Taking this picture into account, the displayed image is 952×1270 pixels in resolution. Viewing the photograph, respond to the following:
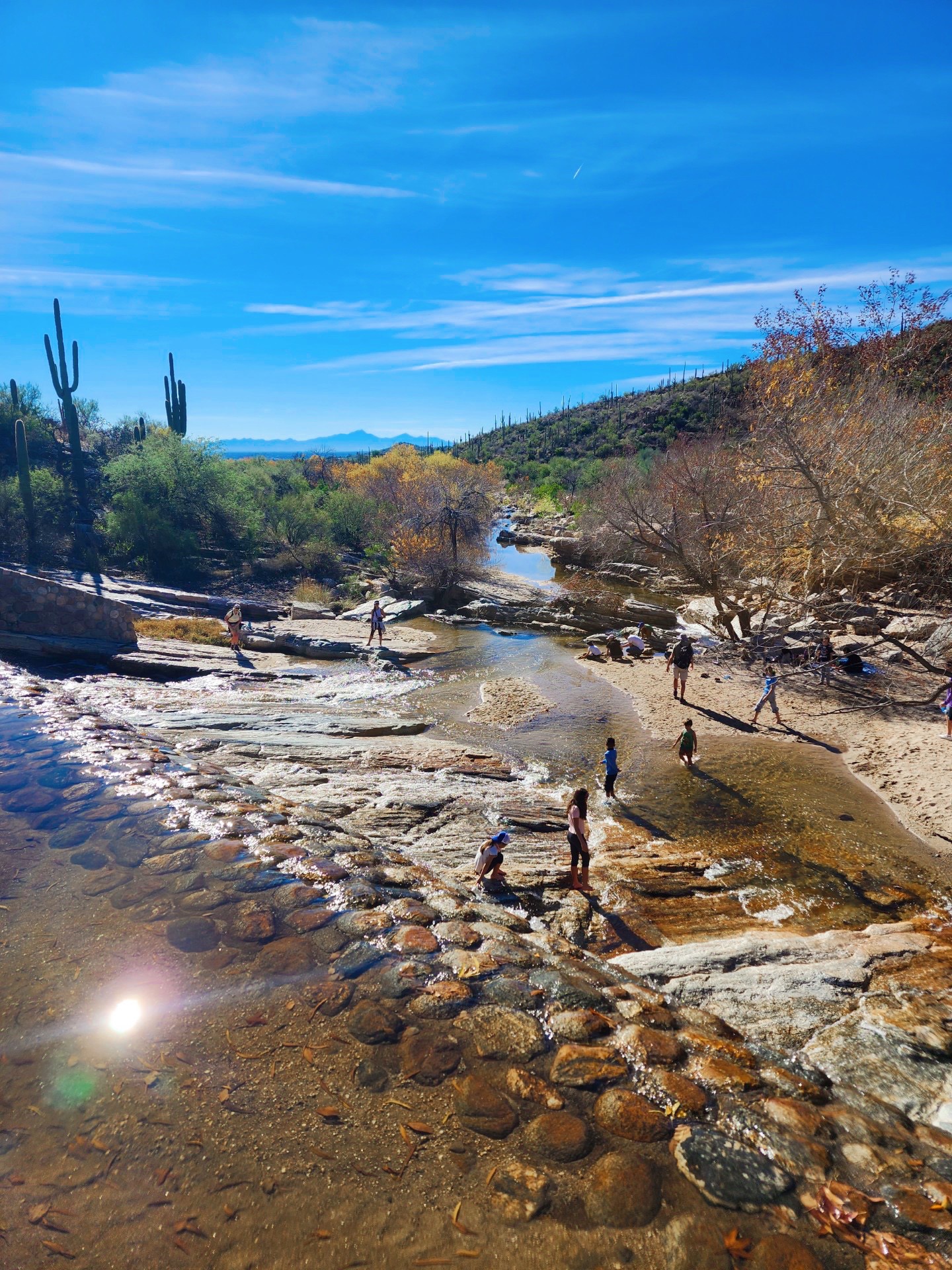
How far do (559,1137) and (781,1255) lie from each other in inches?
41.9

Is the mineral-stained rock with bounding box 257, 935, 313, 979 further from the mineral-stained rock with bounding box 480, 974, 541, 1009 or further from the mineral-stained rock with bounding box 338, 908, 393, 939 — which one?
the mineral-stained rock with bounding box 480, 974, 541, 1009

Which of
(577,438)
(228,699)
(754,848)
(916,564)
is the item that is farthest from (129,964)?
(577,438)

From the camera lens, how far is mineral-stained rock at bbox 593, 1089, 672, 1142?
330 cm

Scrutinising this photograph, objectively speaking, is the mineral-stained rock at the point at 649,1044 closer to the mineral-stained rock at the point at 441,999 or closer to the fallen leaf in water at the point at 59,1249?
the mineral-stained rock at the point at 441,999

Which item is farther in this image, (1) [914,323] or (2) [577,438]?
(2) [577,438]

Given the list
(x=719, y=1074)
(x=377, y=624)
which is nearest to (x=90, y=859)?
(x=719, y=1074)

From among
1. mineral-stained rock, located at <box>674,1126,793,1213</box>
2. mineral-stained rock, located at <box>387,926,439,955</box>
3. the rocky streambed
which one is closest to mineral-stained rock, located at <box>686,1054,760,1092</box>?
the rocky streambed

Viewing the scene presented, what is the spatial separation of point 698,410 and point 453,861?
77248mm

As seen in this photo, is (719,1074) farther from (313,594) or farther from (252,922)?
(313,594)

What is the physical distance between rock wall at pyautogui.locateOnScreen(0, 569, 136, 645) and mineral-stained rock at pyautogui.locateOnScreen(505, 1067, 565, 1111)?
14521mm

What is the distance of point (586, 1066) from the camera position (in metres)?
3.75

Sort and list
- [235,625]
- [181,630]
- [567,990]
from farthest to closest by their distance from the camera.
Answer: [181,630] < [235,625] < [567,990]

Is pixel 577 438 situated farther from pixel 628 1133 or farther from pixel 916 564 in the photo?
pixel 628 1133

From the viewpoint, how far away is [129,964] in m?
4.46
